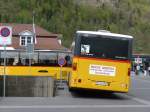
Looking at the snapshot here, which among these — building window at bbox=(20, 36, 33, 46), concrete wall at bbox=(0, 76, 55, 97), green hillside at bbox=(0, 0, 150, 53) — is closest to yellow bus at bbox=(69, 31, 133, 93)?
concrete wall at bbox=(0, 76, 55, 97)

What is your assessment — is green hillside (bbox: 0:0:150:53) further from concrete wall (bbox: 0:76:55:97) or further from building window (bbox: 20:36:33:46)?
concrete wall (bbox: 0:76:55:97)

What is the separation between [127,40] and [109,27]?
13259cm

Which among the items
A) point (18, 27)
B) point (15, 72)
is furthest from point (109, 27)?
point (15, 72)

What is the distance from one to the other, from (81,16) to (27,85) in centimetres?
14106

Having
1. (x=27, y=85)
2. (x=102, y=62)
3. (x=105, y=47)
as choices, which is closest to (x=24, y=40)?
(x=27, y=85)

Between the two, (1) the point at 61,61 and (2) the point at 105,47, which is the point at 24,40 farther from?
(2) the point at 105,47

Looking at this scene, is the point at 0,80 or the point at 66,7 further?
the point at 66,7

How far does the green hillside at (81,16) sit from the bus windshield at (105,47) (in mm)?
101295

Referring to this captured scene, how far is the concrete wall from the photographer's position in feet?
81.5

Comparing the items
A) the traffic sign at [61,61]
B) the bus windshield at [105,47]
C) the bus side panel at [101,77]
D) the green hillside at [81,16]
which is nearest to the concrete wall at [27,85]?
the bus side panel at [101,77]

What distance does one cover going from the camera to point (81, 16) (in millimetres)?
165375

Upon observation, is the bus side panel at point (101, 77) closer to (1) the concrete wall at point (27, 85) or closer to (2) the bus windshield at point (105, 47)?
(2) the bus windshield at point (105, 47)

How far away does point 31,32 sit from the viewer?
92125mm

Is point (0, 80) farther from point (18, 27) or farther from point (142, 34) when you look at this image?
point (142, 34)
